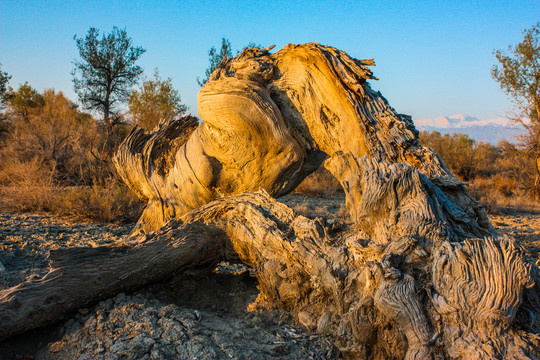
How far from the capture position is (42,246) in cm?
504

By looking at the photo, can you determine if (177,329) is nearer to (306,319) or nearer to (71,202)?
(306,319)

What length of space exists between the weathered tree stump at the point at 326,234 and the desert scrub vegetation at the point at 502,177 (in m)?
7.84

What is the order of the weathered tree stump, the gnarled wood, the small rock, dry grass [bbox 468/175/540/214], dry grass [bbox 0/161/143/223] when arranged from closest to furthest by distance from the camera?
the weathered tree stump
the small rock
the gnarled wood
dry grass [bbox 0/161/143/223]
dry grass [bbox 468/175/540/214]

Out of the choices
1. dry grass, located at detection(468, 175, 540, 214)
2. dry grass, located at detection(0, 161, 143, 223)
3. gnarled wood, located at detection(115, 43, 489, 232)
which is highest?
gnarled wood, located at detection(115, 43, 489, 232)

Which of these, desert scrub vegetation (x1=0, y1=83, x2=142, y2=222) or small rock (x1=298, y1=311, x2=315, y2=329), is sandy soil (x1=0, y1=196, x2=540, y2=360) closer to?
small rock (x1=298, y1=311, x2=315, y2=329)

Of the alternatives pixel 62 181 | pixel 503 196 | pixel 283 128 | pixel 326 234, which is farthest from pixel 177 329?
pixel 503 196

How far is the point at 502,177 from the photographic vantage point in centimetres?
1500

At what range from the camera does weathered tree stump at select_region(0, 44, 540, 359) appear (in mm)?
2324

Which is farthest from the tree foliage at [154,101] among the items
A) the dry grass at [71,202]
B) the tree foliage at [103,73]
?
the dry grass at [71,202]

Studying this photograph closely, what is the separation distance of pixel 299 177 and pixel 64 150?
33.6 ft

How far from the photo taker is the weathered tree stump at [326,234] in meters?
2.32

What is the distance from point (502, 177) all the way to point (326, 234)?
1471 cm

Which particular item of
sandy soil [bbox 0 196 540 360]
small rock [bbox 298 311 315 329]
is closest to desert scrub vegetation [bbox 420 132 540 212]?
small rock [bbox 298 311 315 329]

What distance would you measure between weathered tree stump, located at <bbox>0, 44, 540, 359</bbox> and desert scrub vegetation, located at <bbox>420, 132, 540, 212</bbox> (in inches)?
309
